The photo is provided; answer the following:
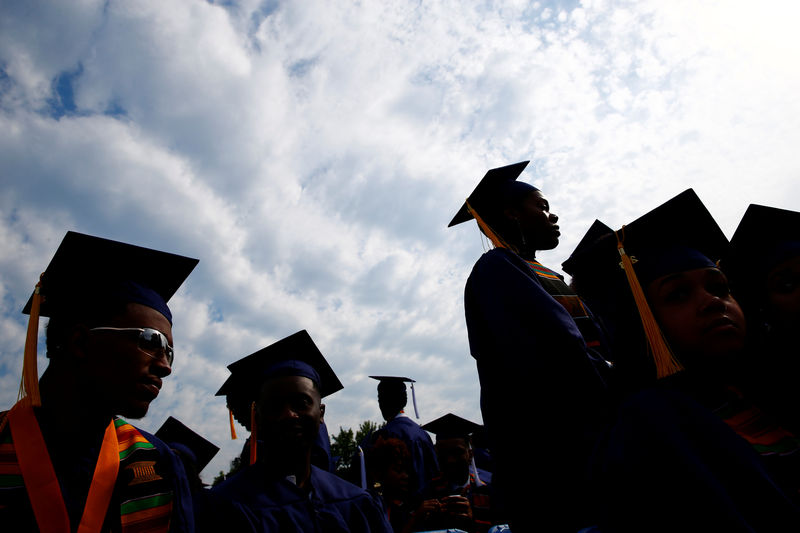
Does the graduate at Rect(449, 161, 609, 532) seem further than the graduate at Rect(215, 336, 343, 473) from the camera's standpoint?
No

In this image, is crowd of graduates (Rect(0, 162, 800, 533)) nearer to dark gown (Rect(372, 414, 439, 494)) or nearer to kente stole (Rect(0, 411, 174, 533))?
kente stole (Rect(0, 411, 174, 533))

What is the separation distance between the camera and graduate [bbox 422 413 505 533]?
4.00 metres

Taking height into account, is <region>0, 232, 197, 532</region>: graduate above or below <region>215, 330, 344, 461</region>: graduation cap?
below

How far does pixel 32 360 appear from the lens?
1894mm

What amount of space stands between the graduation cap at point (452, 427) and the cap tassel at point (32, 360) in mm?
4483

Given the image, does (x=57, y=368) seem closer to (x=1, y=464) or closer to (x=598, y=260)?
(x=1, y=464)

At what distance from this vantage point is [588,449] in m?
1.57

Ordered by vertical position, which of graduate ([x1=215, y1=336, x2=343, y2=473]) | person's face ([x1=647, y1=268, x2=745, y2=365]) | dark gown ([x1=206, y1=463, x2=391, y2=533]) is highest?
graduate ([x1=215, y1=336, x2=343, y2=473])

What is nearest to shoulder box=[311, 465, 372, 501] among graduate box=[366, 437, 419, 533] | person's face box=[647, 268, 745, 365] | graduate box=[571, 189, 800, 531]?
graduate box=[366, 437, 419, 533]

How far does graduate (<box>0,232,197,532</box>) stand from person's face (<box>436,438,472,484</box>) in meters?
3.74

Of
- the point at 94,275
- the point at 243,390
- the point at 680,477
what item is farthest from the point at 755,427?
the point at 243,390

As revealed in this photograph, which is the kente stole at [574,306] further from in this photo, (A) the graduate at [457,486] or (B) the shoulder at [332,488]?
(A) the graduate at [457,486]

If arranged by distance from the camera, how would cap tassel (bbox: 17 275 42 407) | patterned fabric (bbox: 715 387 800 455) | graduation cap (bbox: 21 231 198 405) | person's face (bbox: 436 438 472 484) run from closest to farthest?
patterned fabric (bbox: 715 387 800 455) → cap tassel (bbox: 17 275 42 407) → graduation cap (bbox: 21 231 198 405) → person's face (bbox: 436 438 472 484)

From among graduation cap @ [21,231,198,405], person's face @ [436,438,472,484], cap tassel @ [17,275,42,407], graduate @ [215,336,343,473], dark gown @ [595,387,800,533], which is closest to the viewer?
dark gown @ [595,387,800,533]
